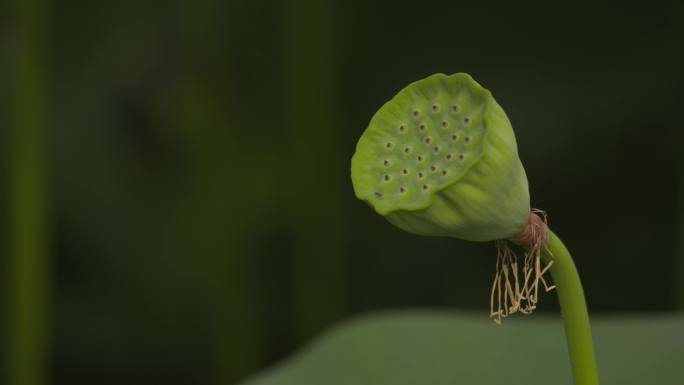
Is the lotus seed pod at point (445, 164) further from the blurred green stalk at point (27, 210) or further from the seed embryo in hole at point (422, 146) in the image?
the blurred green stalk at point (27, 210)

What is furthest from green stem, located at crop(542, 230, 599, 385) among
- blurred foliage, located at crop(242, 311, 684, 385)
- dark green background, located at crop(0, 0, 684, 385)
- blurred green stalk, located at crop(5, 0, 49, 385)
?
dark green background, located at crop(0, 0, 684, 385)

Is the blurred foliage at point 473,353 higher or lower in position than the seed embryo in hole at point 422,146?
lower

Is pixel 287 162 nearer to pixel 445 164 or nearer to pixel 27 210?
pixel 27 210

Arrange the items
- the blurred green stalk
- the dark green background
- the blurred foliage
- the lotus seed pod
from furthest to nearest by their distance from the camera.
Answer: the dark green background → the blurred green stalk → the blurred foliage → the lotus seed pod

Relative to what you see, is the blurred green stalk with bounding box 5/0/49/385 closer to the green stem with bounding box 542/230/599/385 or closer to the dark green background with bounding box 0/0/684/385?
the dark green background with bounding box 0/0/684/385

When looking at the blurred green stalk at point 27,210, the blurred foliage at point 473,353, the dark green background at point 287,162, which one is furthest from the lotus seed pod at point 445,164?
the dark green background at point 287,162

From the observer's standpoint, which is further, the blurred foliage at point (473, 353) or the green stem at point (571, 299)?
the blurred foliage at point (473, 353)
